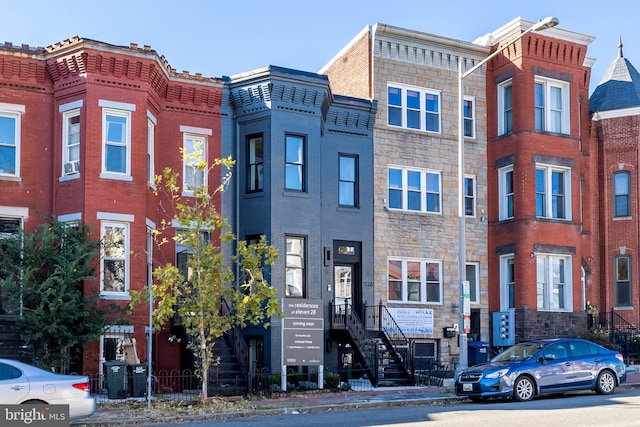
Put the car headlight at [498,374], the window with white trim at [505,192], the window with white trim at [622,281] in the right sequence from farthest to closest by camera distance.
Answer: the window with white trim at [622,281], the window with white trim at [505,192], the car headlight at [498,374]

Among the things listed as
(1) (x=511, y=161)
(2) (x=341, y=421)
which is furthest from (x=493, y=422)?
(1) (x=511, y=161)

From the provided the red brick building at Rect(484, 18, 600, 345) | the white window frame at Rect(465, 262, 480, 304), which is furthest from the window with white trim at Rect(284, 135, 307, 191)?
the red brick building at Rect(484, 18, 600, 345)

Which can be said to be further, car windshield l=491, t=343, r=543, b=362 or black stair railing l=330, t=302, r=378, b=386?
Result: black stair railing l=330, t=302, r=378, b=386

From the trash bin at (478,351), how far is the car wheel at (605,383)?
8.12m

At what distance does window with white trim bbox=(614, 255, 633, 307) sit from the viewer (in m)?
34.2

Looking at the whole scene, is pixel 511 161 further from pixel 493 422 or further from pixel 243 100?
pixel 493 422

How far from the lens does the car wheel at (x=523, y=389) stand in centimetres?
1977

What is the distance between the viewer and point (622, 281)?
1352 inches

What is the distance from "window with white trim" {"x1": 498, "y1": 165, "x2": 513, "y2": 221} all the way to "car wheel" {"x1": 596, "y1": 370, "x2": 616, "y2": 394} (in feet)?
34.2

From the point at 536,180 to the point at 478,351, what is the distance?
20.7 feet

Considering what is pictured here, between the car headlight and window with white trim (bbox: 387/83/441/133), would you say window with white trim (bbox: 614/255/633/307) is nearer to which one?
window with white trim (bbox: 387/83/441/133)

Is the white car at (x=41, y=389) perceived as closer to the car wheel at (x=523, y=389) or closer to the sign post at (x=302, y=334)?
the sign post at (x=302, y=334)

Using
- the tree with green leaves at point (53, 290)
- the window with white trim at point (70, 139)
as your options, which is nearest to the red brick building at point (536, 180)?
the tree with green leaves at point (53, 290)

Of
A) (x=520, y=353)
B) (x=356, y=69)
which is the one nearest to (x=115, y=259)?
(x=520, y=353)
